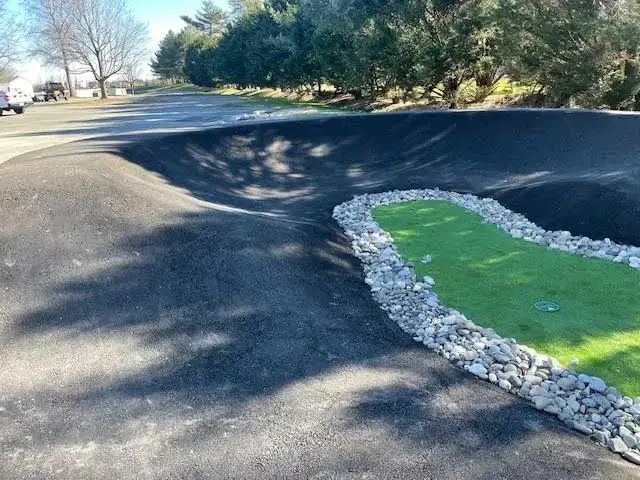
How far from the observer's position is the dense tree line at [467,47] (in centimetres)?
1328

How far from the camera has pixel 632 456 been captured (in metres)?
3.17

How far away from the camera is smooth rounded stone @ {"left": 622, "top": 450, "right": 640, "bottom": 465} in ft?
10.3

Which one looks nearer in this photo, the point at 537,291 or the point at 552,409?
the point at 552,409

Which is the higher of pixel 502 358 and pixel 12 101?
pixel 12 101

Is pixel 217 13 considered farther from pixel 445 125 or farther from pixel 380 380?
pixel 380 380

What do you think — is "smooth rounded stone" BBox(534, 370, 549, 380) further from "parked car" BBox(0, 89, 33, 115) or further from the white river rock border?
"parked car" BBox(0, 89, 33, 115)

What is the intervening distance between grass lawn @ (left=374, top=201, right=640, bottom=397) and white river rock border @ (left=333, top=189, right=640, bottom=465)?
16 cm

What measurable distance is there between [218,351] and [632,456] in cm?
299

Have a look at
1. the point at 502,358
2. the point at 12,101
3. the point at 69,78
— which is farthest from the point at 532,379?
the point at 69,78

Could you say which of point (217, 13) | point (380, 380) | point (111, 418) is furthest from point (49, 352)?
point (217, 13)

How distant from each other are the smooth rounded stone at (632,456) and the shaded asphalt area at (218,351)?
0.28 ft

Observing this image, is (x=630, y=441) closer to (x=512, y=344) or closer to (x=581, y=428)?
(x=581, y=428)

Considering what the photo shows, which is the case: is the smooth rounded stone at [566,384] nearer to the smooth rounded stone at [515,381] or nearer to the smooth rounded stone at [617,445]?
the smooth rounded stone at [515,381]

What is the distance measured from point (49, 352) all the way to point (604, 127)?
10390 mm
